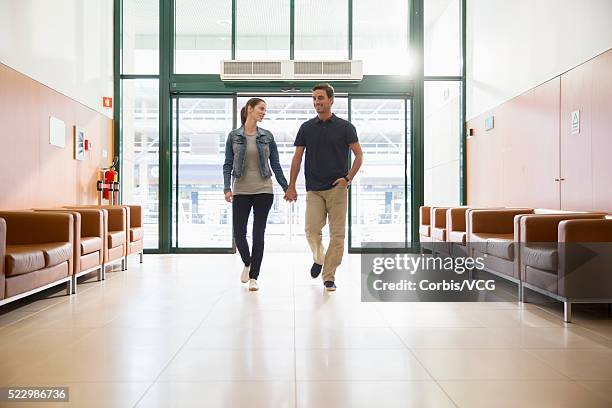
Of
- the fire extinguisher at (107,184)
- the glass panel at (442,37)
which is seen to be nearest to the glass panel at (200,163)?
the fire extinguisher at (107,184)

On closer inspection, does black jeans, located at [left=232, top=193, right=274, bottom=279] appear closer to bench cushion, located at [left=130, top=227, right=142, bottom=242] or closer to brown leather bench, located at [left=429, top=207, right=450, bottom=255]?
bench cushion, located at [left=130, top=227, right=142, bottom=242]

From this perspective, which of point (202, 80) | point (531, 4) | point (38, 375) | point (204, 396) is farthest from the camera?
point (202, 80)

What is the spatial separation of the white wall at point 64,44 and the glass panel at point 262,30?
5.92 ft

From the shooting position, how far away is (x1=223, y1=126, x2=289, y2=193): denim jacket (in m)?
3.90

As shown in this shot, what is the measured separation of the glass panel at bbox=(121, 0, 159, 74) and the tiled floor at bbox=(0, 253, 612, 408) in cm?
434

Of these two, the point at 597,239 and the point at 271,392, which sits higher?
the point at 597,239

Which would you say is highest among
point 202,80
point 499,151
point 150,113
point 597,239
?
point 202,80

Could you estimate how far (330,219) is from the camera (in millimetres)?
3908

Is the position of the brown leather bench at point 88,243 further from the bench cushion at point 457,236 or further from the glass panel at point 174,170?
the bench cushion at point 457,236

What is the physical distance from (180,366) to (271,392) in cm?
49

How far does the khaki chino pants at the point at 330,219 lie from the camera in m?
3.83

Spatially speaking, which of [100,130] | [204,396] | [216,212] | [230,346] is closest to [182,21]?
Result: [100,130]

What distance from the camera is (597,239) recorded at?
2.98 meters

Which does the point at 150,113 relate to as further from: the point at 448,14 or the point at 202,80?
the point at 448,14
